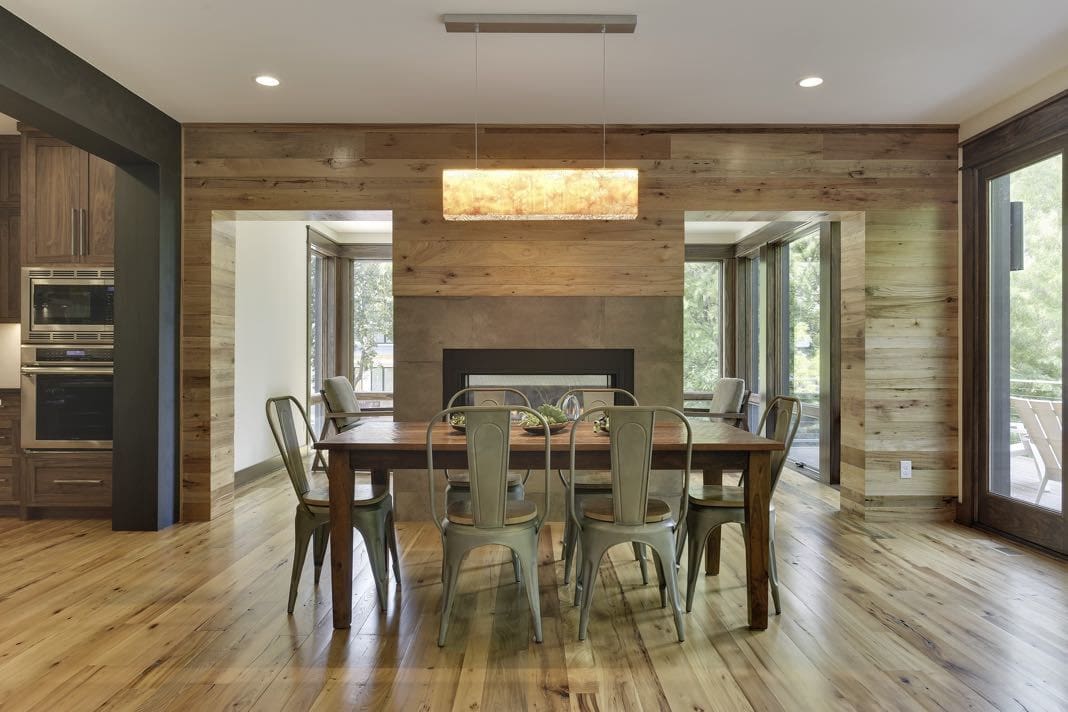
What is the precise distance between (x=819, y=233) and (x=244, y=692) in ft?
17.9

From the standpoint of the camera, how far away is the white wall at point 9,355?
4.74m

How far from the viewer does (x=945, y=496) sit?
4609 mm

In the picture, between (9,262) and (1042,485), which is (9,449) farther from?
(1042,485)

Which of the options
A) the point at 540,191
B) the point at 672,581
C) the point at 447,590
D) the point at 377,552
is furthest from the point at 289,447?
the point at 672,581

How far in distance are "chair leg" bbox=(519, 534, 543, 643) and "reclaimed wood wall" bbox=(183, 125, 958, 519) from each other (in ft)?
7.59

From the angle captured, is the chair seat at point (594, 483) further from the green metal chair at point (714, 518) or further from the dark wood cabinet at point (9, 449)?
the dark wood cabinet at point (9, 449)

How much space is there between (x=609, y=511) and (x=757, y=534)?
2.03 ft

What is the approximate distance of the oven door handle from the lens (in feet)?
14.5

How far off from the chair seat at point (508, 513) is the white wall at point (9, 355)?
3765mm

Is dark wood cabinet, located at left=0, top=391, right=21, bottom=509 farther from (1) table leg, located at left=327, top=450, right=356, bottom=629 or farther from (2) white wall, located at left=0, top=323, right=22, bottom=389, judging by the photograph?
(1) table leg, located at left=327, top=450, right=356, bottom=629

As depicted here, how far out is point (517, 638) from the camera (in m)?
2.66

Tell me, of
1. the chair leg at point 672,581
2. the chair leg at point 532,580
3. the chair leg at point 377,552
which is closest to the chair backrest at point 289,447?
the chair leg at point 377,552

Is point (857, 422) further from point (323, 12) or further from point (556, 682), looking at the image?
point (323, 12)

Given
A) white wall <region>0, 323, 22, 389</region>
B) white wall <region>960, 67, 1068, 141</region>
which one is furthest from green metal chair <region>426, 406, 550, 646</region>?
white wall <region>0, 323, 22, 389</region>
